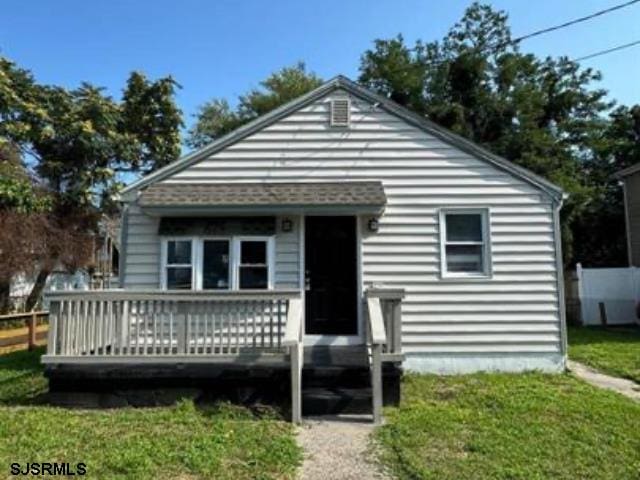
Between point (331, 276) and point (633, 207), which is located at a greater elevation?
point (633, 207)

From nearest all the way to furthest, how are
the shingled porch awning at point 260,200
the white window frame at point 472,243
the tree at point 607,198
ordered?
the shingled porch awning at point 260,200 < the white window frame at point 472,243 < the tree at point 607,198

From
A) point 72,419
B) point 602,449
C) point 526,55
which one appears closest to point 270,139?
point 72,419

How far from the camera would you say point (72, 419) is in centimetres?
599

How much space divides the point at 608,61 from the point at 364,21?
17.1 ft

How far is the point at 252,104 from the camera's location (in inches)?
1200

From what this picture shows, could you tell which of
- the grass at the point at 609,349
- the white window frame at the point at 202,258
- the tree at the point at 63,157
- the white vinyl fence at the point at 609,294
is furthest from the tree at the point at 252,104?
the white window frame at the point at 202,258

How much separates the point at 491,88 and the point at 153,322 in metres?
22.6

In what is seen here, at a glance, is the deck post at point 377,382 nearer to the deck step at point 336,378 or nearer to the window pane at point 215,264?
the deck step at point 336,378

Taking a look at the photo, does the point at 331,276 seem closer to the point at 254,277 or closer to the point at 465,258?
the point at 254,277

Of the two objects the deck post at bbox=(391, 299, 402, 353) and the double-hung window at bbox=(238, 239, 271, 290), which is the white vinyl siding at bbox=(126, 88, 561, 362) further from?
the deck post at bbox=(391, 299, 402, 353)

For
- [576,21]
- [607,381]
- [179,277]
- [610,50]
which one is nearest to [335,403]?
[179,277]

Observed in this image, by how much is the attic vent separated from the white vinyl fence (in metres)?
10.4

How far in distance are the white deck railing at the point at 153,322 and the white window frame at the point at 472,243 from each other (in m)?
3.10

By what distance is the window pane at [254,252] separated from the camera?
884 cm
